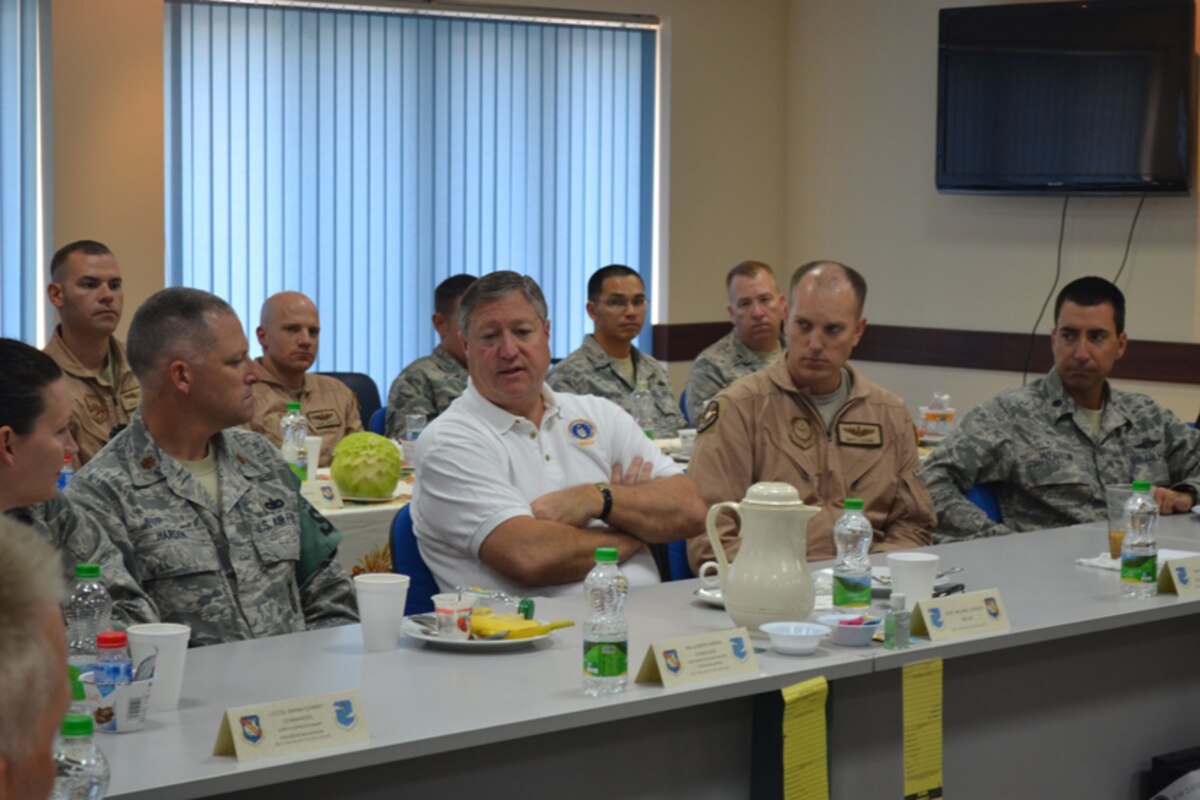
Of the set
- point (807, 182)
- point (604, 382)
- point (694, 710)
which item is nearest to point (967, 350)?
point (807, 182)

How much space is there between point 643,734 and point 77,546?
103cm

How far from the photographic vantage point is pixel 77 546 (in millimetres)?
2752

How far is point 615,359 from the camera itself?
22.0 feet

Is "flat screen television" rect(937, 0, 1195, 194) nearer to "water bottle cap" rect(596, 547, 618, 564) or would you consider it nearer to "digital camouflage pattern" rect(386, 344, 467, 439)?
"digital camouflage pattern" rect(386, 344, 467, 439)

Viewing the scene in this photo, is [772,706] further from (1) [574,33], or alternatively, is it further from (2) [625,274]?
(1) [574,33]

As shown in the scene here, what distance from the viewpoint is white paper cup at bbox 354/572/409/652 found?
257cm

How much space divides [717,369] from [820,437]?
2899 mm

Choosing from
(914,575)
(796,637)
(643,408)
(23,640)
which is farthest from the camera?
(643,408)

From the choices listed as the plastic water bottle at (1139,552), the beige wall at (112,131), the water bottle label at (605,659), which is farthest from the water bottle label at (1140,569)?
the beige wall at (112,131)

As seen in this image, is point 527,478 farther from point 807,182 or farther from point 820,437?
point 807,182

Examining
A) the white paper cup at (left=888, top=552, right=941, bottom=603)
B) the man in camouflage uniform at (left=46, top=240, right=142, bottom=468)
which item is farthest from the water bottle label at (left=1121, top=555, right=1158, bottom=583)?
the man in camouflage uniform at (left=46, top=240, right=142, bottom=468)

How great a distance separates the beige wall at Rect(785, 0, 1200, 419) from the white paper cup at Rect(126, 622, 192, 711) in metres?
5.74

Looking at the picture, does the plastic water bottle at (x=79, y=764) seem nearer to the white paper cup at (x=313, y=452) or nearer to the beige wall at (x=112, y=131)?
→ the white paper cup at (x=313, y=452)

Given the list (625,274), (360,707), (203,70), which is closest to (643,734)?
(360,707)
